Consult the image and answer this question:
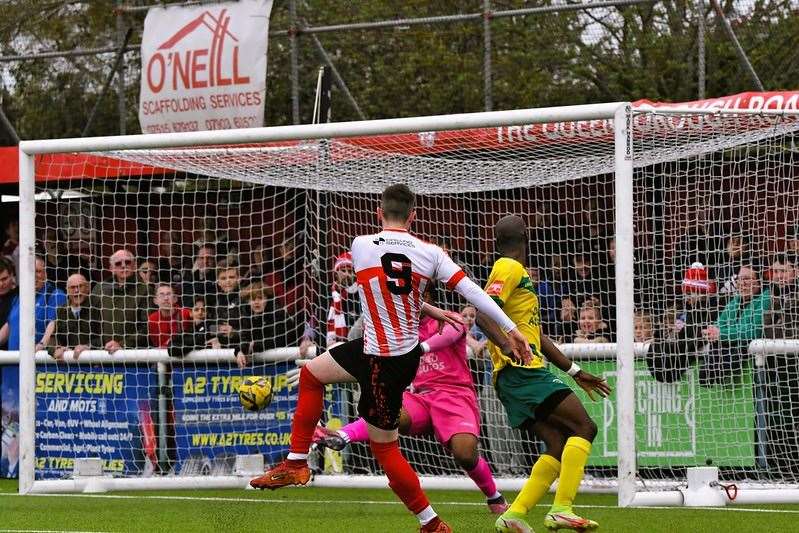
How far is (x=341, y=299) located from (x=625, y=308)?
341cm

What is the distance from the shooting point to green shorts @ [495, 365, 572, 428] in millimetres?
8242

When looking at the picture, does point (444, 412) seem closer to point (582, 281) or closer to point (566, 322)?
point (566, 322)

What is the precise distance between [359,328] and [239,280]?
1.33 meters

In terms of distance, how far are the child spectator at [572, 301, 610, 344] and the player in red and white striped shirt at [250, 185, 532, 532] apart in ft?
11.7

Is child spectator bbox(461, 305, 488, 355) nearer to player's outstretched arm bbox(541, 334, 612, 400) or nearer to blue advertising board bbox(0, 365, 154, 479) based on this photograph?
player's outstretched arm bbox(541, 334, 612, 400)

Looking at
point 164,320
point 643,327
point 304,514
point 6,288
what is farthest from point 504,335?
point 6,288

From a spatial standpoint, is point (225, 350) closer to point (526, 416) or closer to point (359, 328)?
point (359, 328)

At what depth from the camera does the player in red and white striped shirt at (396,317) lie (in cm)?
782

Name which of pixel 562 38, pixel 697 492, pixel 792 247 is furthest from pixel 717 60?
pixel 697 492

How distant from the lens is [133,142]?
11398 millimetres

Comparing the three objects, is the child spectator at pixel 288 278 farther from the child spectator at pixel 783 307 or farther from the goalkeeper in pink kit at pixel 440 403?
the child spectator at pixel 783 307

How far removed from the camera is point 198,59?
1477 centimetres

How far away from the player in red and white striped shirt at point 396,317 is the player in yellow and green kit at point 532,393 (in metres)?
0.32

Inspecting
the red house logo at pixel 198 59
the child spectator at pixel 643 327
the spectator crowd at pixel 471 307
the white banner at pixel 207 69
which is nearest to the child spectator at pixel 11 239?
the spectator crowd at pixel 471 307
